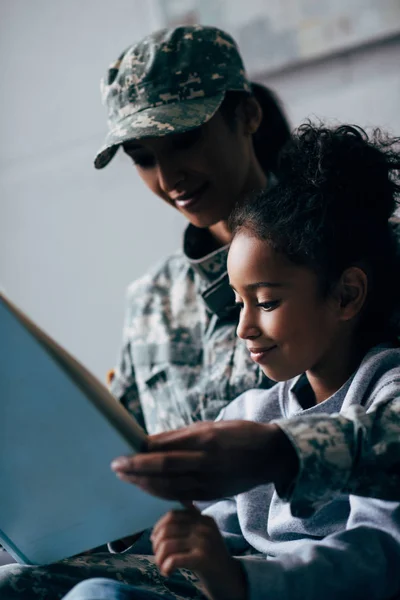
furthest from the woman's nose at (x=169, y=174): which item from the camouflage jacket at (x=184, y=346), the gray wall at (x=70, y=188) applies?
the gray wall at (x=70, y=188)

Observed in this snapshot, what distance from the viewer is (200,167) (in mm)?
1146

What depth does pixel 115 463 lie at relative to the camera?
606 millimetres

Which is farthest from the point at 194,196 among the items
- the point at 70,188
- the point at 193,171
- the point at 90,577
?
the point at 70,188

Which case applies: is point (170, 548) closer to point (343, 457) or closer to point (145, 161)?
point (343, 457)

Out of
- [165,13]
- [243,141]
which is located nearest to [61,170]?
[165,13]

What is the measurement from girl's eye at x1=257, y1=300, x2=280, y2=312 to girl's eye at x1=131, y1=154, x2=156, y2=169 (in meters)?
0.42

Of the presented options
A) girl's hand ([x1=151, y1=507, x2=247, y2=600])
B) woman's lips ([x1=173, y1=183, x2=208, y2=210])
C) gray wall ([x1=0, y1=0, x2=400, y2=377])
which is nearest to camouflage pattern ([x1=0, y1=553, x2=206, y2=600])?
girl's hand ([x1=151, y1=507, x2=247, y2=600])

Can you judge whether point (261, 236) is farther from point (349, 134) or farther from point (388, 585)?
point (388, 585)

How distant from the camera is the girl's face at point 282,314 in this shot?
2.77 ft

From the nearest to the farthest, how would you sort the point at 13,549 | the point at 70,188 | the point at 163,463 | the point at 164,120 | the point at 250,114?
the point at 163,463 → the point at 13,549 → the point at 164,120 → the point at 250,114 → the point at 70,188

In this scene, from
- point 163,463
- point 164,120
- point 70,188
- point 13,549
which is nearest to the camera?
point 163,463

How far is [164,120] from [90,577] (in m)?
0.64

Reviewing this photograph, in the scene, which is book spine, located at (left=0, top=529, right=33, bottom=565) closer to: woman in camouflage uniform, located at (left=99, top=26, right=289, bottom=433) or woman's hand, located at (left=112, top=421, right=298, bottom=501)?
woman's hand, located at (left=112, top=421, right=298, bottom=501)

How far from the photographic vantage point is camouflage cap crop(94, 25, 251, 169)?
113 cm
